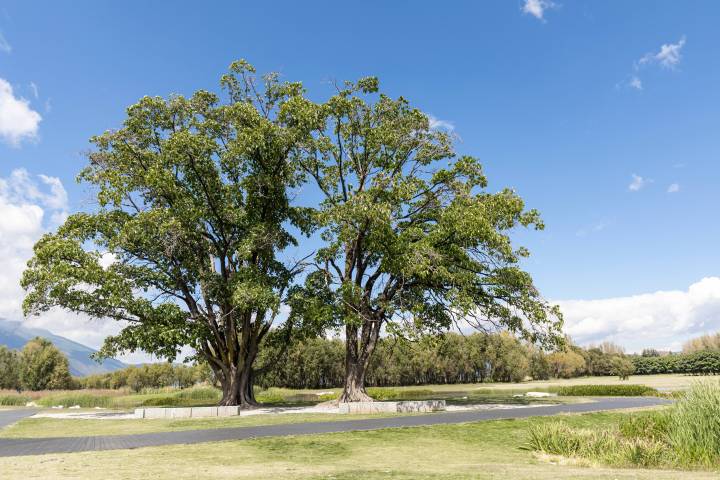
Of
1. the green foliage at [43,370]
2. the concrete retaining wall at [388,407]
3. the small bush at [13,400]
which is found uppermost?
the green foliage at [43,370]

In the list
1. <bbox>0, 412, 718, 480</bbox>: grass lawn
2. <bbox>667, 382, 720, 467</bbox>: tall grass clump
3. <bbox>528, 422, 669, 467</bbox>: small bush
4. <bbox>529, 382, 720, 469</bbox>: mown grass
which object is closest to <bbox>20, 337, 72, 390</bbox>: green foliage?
<bbox>0, 412, 718, 480</bbox>: grass lawn

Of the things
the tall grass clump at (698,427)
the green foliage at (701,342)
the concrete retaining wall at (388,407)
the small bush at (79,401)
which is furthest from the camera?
the green foliage at (701,342)

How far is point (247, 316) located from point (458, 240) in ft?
46.5

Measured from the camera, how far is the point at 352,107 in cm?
3259

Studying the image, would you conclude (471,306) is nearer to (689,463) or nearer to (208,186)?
A: (689,463)

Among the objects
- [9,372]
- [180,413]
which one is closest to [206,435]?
[180,413]

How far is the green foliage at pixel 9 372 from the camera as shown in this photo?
264ft

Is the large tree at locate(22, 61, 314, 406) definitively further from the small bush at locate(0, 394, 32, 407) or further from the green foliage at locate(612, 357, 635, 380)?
the green foliage at locate(612, 357, 635, 380)

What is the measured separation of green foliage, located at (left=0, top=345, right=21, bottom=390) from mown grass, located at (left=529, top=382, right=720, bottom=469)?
90.9m

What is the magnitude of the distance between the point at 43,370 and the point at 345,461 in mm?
80115

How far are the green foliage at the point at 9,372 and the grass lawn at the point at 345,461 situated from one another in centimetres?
8393

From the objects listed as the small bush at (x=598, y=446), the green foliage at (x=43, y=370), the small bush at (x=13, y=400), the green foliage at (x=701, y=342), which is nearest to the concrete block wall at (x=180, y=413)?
the small bush at (x=598, y=446)

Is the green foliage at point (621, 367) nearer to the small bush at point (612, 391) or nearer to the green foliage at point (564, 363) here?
the green foliage at point (564, 363)

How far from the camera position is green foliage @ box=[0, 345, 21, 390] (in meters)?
80.4
